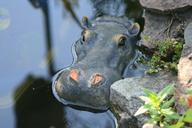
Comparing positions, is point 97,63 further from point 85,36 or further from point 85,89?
point 85,36

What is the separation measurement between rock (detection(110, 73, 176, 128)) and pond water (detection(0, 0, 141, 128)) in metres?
0.28

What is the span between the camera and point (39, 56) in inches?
211

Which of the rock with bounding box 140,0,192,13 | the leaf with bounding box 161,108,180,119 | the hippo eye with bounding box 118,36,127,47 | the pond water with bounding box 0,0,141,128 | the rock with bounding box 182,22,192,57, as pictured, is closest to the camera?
the leaf with bounding box 161,108,180,119

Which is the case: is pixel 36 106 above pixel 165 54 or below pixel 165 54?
below

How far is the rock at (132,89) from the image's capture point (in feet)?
13.5

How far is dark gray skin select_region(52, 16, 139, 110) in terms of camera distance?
452 centimetres

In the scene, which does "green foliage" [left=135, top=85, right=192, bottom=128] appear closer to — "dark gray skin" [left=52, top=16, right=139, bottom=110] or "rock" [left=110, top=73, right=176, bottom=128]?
"rock" [left=110, top=73, right=176, bottom=128]

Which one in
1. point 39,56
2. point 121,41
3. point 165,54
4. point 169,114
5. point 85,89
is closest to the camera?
point 169,114

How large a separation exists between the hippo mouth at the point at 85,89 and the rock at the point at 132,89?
0.16 m

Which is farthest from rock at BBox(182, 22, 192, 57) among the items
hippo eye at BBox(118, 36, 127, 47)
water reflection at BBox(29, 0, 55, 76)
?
water reflection at BBox(29, 0, 55, 76)

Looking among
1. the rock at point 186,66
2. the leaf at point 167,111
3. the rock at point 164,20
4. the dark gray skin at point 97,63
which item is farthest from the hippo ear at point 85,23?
the leaf at point 167,111

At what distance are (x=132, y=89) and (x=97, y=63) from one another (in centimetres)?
60

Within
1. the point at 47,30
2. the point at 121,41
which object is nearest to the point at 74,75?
the point at 121,41

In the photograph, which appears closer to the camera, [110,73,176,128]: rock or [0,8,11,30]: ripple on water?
[110,73,176,128]: rock
